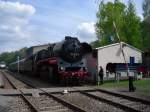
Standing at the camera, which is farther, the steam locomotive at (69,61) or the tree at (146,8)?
the tree at (146,8)

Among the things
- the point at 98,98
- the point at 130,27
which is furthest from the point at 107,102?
the point at 130,27

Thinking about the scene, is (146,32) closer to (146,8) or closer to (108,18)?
(146,8)

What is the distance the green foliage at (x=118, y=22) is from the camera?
59812 millimetres

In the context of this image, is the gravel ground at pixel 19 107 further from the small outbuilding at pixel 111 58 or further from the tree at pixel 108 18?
the tree at pixel 108 18

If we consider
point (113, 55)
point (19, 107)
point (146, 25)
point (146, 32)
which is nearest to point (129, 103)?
point (19, 107)

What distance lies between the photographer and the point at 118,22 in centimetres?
5909

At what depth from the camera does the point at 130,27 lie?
61.3 m

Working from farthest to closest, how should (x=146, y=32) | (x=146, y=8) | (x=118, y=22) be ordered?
(x=146, y=8), (x=146, y=32), (x=118, y=22)

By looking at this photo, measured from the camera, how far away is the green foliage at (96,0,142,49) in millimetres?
59812

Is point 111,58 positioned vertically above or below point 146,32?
below

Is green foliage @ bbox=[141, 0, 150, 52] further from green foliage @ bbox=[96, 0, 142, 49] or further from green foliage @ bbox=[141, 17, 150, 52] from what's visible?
green foliage @ bbox=[96, 0, 142, 49]

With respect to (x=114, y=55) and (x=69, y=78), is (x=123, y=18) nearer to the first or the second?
(x=114, y=55)

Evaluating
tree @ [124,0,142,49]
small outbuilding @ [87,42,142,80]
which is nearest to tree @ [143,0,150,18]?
tree @ [124,0,142,49]

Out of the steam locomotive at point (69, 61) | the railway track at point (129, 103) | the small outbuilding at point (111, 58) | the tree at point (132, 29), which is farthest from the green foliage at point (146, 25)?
the railway track at point (129, 103)
